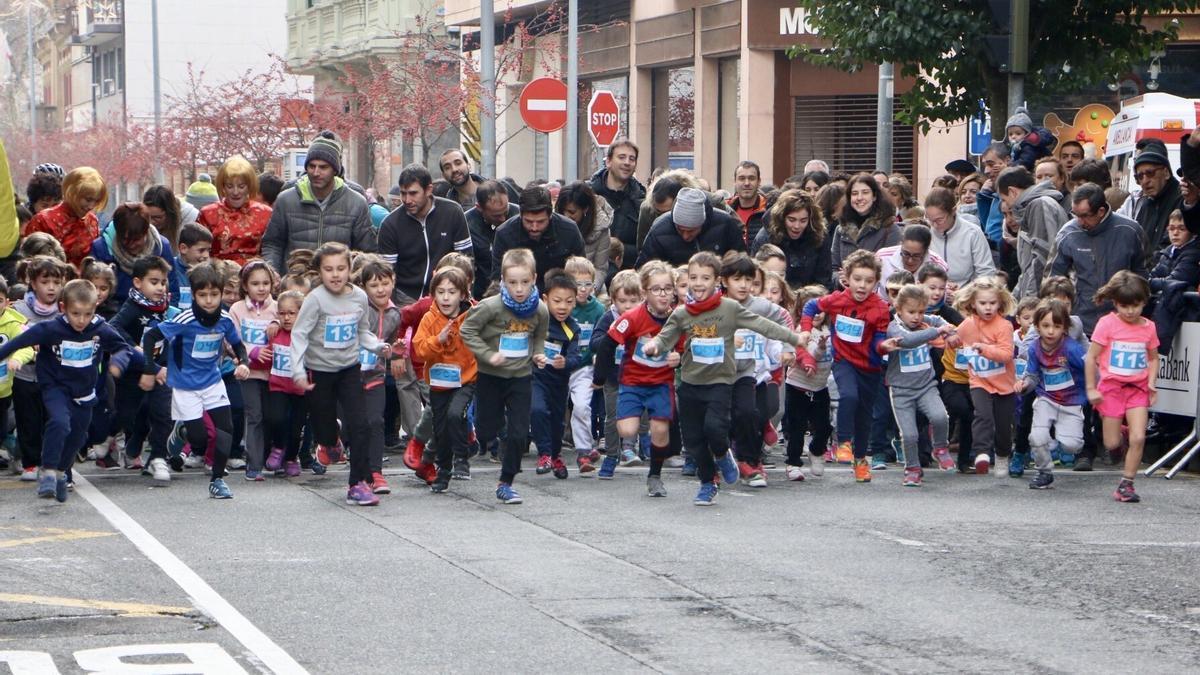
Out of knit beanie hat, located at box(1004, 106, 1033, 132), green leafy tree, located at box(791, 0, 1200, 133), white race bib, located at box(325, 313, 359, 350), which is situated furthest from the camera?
green leafy tree, located at box(791, 0, 1200, 133)

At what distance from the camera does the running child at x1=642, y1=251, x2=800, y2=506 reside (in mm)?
11797

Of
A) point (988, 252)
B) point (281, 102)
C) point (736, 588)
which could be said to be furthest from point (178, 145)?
point (736, 588)

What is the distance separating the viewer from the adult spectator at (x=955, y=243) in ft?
47.8

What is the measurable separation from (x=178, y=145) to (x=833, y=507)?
4677 cm

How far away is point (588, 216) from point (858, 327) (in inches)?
108

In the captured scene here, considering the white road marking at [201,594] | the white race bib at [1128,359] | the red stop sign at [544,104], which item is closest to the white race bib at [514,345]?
the white road marking at [201,594]

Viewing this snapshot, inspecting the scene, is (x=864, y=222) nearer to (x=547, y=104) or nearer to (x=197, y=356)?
(x=197, y=356)

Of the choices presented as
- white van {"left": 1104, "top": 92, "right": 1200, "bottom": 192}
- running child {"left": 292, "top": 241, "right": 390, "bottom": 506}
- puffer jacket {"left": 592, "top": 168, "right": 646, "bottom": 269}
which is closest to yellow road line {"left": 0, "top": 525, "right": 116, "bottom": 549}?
running child {"left": 292, "top": 241, "right": 390, "bottom": 506}

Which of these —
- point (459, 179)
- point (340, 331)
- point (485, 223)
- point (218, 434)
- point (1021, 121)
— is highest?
point (1021, 121)

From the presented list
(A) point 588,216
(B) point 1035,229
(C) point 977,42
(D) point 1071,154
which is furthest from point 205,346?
(C) point 977,42

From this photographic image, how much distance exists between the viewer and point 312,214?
47.3ft

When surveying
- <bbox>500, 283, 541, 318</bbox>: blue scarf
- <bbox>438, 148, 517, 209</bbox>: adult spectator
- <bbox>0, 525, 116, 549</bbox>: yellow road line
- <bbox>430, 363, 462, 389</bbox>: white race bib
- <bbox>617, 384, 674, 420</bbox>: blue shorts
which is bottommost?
<bbox>0, 525, 116, 549</bbox>: yellow road line

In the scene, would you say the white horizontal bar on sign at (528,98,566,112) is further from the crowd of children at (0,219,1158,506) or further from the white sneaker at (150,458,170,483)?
the white sneaker at (150,458,170,483)

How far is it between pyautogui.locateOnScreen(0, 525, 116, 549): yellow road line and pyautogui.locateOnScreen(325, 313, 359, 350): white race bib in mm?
1990
